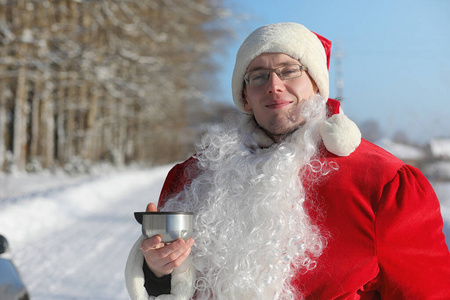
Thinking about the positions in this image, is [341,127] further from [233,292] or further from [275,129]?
[233,292]

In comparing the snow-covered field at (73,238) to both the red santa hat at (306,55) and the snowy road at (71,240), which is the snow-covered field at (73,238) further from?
the red santa hat at (306,55)

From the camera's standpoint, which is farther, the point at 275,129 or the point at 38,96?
the point at 38,96

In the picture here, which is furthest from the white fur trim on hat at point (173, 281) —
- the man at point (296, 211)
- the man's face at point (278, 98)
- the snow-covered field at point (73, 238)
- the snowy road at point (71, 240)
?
the snowy road at point (71, 240)

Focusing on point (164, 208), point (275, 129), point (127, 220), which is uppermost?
point (275, 129)

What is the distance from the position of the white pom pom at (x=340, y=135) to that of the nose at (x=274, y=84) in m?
0.23

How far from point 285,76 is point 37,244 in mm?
5633

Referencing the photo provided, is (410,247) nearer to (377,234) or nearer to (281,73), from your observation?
(377,234)

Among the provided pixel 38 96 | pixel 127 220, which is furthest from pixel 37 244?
pixel 38 96

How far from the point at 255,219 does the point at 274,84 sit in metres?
0.54

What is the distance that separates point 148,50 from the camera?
21266 millimetres

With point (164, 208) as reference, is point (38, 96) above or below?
below

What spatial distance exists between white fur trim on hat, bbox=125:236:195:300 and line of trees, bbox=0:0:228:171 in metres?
10.8

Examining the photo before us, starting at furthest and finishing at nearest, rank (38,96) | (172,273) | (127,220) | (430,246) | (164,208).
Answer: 1. (38,96)
2. (127,220)
3. (164,208)
4. (172,273)
5. (430,246)

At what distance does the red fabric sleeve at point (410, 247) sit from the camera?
182 cm
